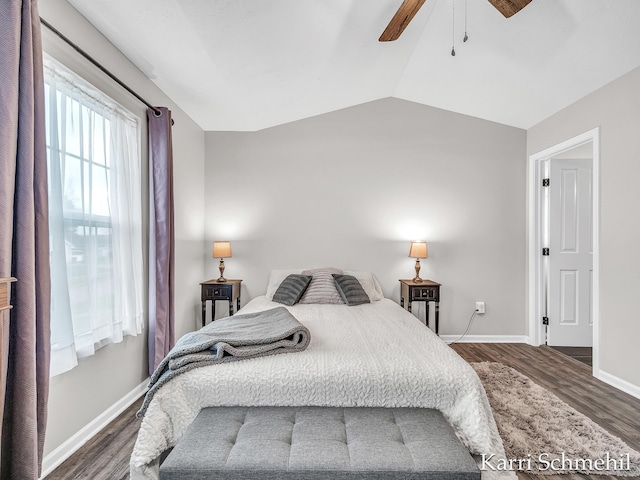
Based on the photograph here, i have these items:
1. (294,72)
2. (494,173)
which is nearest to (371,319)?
(294,72)

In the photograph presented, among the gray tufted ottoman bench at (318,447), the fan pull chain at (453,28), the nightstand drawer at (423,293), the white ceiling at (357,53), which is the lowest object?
the gray tufted ottoman bench at (318,447)

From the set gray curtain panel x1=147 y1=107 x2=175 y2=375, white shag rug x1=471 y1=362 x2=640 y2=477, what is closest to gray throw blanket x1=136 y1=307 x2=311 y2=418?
gray curtain panel x1=147 y1=107 x2=175 y2=375

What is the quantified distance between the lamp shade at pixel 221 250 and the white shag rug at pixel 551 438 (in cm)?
269

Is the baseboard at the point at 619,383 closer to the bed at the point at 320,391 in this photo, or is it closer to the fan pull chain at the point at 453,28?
the bed at the point at 320,391

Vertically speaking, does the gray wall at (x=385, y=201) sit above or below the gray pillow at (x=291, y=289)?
above

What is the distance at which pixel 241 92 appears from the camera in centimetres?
304

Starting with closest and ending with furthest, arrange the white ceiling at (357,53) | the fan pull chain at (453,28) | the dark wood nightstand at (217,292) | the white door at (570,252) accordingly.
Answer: the white ceiling at (357,53) → the fan pull chain at (453,28) → the dark wood nightstand at (217,292) → the white door at (570,252)

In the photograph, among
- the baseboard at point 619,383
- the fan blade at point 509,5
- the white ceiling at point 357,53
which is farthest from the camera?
the baseboard at point 619,383

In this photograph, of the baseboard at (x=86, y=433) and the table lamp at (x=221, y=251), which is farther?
the table lamp at (x=221, y=251)

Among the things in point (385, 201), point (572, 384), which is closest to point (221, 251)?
point (385, 201)

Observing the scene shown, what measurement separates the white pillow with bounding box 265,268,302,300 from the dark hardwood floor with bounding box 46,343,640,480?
1.45m

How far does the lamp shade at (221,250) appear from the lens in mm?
3602

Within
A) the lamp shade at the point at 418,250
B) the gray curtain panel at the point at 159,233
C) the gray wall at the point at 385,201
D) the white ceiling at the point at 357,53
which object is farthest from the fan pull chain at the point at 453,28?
the gray curtain panel at the point at 159,233

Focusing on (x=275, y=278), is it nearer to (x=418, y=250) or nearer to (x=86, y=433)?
(x=418, y=250)
